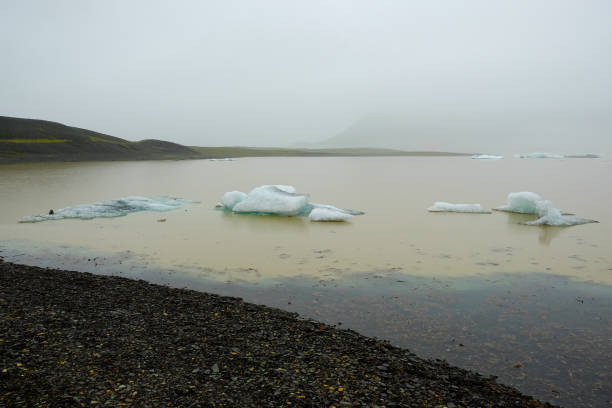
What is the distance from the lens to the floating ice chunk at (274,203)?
1390 cm

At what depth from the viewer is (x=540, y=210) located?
13.1 metres

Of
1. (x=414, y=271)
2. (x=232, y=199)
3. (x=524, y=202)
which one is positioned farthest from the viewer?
(x=232, y=199)

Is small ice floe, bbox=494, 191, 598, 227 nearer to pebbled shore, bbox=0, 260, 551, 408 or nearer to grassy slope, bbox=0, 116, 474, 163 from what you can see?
pebbled shore, bbox=0, 260, 551, 408

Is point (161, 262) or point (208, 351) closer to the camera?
point (208, 351)

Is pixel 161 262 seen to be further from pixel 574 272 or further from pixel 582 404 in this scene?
pixel 574 272

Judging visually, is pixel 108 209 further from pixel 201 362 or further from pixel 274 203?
pixel 201 362

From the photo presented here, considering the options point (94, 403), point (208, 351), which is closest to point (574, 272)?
point (208, 351)

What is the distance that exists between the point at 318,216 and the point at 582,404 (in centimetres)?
977

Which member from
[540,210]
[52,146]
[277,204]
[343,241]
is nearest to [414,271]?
[343,241]

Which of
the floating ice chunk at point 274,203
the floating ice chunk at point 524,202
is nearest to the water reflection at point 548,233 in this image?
the floating ice chunk at point 524,202

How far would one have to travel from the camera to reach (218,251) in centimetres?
915

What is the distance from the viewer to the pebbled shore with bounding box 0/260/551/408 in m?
3.36

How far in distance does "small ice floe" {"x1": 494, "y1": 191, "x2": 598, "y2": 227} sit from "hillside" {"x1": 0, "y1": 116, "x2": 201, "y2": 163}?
56.1m

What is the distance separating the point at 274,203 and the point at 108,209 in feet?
19.3
